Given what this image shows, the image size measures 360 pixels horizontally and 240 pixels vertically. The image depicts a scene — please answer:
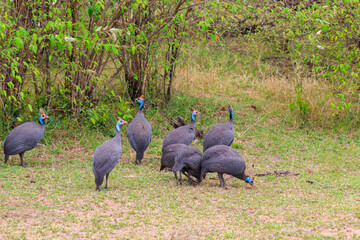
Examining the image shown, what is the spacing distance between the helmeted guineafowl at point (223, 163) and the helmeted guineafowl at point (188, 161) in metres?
0.08

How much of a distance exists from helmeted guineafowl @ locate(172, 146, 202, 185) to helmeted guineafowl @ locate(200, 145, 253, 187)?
83 mm

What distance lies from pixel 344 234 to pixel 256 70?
8739 mm

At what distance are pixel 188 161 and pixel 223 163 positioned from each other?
0.47 m

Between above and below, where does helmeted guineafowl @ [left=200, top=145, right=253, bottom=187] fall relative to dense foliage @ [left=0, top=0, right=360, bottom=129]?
below

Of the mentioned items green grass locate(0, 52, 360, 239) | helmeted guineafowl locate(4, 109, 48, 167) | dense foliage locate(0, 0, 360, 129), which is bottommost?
green grass locate(0, 52, 360, 239)

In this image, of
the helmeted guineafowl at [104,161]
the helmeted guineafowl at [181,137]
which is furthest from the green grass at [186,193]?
the helmeted guineafowl at [181,137]

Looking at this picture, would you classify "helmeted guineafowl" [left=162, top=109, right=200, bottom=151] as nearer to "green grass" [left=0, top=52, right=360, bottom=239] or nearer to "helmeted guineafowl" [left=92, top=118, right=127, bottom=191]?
"green grass" [left=0, top=52, right=360, bottom=239]

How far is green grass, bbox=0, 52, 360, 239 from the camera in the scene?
183 inches

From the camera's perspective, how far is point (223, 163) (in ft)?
20.2

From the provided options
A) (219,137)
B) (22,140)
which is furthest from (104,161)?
(219,137)

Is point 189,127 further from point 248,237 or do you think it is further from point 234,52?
point 234,52

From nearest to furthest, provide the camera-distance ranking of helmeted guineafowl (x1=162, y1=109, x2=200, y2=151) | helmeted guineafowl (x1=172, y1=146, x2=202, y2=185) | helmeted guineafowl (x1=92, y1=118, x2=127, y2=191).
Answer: helmeted guineafowl (x1=92, y1=118, x2=127, y2=191), helmeted guineafowl (x1=172, y1=146, x2=202, y2=185), helmeted guineafowl (x1=162, y1=109, x2=200, y2=151)

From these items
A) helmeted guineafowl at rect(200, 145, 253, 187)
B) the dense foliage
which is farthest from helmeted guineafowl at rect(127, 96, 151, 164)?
helmeted guineafowl at rect(200, 145, 253, 187)

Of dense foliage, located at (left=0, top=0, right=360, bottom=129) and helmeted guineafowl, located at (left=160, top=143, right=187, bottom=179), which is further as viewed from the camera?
dense foliage, located at (left=0, top=0, right=360, bottom=129)
